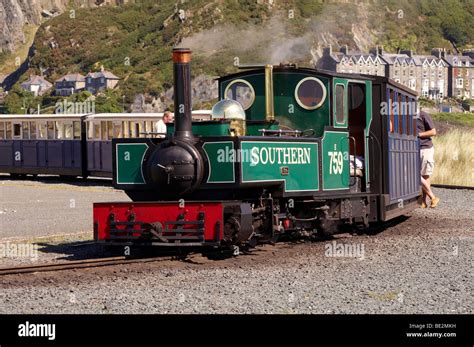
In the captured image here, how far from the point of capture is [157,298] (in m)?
9.05

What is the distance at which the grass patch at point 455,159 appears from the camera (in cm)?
2791

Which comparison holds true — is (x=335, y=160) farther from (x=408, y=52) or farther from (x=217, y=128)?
(x=408, y=52)

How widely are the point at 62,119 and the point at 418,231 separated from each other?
67.0ft

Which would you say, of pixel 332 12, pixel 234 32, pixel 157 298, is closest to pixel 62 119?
pixel 157 298

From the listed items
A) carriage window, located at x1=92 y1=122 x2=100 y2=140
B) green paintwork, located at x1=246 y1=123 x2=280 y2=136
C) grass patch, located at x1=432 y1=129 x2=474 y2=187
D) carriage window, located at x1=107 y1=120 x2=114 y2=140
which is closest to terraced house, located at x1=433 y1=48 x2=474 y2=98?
grass patch, located at x1=432 y1=129 x2=474 y2=187

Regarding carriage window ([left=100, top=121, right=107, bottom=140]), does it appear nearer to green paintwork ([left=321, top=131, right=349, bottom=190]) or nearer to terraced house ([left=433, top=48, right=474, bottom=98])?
green paintwork ([left=321, top=131, right=349, bottom=190])

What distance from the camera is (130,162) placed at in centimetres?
1200

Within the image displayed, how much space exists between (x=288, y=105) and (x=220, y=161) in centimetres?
220

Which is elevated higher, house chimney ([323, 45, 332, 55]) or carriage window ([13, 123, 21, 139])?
house chimney ([323, 45, 332, 55])

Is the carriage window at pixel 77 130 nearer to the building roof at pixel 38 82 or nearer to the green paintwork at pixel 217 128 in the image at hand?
the green paintwork at pixel 217 128

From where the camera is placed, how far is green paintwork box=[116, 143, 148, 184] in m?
11.9

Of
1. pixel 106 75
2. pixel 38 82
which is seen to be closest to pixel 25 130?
pixel 106 75

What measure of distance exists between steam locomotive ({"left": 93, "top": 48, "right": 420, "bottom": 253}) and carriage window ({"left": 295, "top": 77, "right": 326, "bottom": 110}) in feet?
0.05
